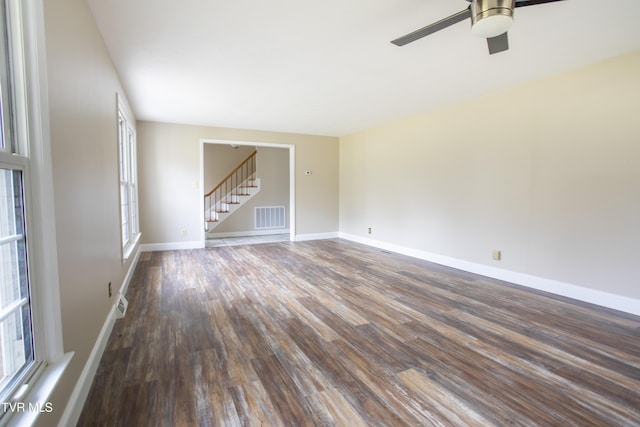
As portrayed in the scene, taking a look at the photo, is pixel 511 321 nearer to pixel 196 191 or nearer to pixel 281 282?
pixel 281 282

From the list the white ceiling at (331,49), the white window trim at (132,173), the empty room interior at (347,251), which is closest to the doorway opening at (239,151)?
the empty room interior at (347,251)

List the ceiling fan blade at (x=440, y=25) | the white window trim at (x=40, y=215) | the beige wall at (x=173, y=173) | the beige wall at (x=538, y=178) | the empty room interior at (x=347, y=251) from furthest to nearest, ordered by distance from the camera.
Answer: the beige wall at (x=173, y=173) < the beige wall at (x=538, y=178) < the ceiling fan blade at (x=440, y=25) < the empty room interior at (x=347, y=251) < the white window trim at (x=40, y=215)

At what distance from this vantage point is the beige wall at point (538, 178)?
3.04 metres

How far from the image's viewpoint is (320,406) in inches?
66.2

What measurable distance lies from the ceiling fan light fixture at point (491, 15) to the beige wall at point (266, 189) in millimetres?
6909

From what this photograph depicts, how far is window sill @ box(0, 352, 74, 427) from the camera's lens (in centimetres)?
103

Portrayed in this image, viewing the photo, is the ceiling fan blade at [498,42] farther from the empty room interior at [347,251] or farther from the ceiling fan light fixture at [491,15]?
the ceiling fan light fixture at [491,15]

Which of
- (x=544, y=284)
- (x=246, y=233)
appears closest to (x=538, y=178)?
(x=544, y=284)

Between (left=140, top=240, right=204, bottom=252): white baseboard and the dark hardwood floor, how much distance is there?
7.72ft

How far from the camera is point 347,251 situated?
5.94 m

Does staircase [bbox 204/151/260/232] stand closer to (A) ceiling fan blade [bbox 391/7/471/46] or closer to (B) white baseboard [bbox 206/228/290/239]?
(B) white baseboard [bbox 206/228/290/239]

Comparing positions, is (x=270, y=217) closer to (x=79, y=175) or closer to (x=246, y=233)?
(x=246, y=233)

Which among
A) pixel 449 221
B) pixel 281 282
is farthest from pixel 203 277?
pixel 449 221

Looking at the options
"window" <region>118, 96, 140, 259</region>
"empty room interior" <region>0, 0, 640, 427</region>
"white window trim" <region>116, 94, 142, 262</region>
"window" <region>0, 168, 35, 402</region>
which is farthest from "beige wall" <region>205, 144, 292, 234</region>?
"window" <region>0, 168, 35, 402</region>
